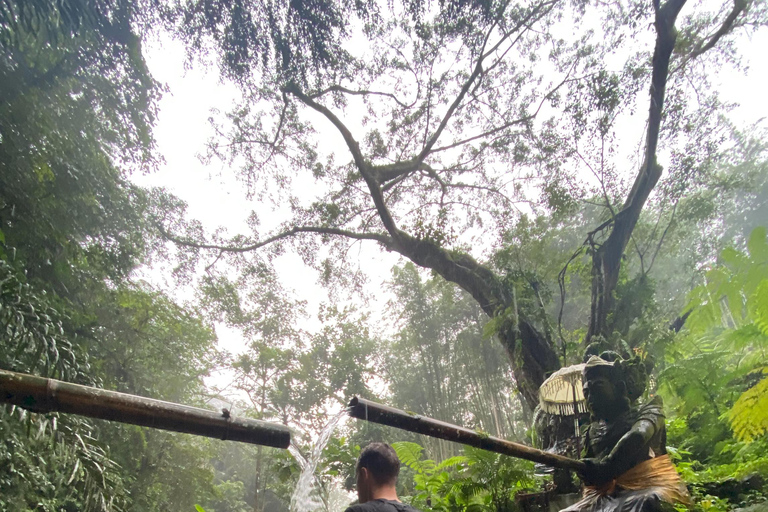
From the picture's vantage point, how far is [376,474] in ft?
5.63

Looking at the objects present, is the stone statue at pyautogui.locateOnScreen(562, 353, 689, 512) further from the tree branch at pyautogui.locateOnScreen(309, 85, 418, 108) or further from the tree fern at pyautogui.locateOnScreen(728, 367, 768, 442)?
the tree branch at pyautogui.locateOnScreen(309, 85, 418, 108)

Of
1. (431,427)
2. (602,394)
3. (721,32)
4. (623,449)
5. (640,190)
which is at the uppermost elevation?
(721,32)

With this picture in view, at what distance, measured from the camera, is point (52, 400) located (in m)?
0.99

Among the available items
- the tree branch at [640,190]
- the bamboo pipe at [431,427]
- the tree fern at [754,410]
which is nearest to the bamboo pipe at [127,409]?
the bamboo pipe at [431,427]

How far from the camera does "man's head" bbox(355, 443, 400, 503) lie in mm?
1711

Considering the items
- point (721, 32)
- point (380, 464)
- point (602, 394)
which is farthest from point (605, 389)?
point (721, 32)

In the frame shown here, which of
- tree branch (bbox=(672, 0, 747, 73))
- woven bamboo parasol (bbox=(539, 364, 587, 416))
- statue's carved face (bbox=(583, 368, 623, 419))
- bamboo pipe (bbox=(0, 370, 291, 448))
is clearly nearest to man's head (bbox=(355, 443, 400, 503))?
bamboo pipe (bbox=(0, 370, 291, 448))

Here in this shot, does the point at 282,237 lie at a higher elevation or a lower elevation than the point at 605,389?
higher

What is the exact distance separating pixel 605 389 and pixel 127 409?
3185 millimetres

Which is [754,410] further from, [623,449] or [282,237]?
[282,237]

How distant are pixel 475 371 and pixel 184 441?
11.7 m

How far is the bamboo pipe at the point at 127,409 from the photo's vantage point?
0.96m

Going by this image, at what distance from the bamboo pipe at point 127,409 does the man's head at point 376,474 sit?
2.04ft

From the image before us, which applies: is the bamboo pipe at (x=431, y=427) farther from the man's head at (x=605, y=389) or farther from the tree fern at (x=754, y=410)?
the man's head at (x=605, y=389)
